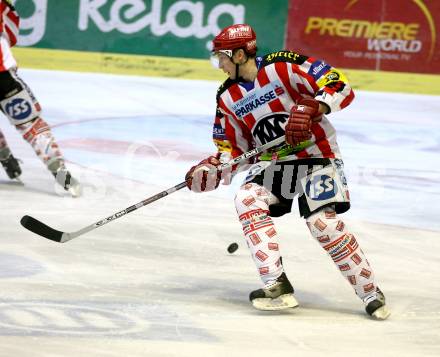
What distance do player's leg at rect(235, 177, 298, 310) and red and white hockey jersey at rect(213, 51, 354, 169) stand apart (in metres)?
0.23

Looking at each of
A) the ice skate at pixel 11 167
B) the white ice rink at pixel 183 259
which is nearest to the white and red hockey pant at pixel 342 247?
the white ice rink at pixel 183 259

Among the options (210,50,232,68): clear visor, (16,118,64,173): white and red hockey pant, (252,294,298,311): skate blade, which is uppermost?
(210,50,232,68): clear visor

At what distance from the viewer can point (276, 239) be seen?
3.90 meters

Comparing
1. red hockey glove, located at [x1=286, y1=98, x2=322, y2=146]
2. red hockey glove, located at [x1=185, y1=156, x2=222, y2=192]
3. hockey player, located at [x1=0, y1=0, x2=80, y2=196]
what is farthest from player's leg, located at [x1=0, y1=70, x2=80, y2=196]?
red hockey glove, located at [x1=286, y1=98, x2=322, y2=146]

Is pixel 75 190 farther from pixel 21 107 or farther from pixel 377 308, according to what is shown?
pixel 377 308

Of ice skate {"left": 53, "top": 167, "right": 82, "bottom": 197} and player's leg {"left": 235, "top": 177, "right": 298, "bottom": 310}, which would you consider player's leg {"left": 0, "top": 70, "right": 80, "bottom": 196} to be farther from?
player's leg {"left": 235, "top": 177, "right": 298, "bottom": 310}

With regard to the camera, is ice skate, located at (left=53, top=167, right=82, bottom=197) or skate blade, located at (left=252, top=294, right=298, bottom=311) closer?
skate blade, located at (left=252, top=294, right=298, bottom=311)

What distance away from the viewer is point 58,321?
11.8 ft

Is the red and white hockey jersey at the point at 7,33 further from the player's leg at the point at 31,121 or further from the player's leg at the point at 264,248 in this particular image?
the player's leg at the point at 264,248

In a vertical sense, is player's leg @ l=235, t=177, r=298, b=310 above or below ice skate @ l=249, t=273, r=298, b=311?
above

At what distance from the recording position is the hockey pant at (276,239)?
12.7ft

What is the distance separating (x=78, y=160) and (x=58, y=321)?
3.47 meters

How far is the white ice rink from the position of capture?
11.5 ft

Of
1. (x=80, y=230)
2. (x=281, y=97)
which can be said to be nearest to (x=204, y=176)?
(x=281, y=97)
